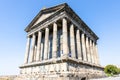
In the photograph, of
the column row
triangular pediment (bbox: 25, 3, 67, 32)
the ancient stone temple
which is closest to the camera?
the ancient stone temple

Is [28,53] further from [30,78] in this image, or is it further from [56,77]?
[56,77]

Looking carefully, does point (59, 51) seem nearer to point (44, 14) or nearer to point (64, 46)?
point (64, 46)

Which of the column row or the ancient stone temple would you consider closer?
the ancient stone temple

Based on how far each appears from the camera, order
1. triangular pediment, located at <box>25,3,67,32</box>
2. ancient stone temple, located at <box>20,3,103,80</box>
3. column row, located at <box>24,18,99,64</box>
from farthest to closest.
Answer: triangular pediment, located at <box>25,3,67,32</box>, column row, located at <box>24,18,99,64</box>, ancient stone temple, located at <box>20,3,103,80</box>

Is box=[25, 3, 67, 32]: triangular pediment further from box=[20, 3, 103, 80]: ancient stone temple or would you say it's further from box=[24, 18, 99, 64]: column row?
box=[24, 18, 99, 64]: column row

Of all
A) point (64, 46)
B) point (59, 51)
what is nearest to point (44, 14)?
point (59, 51)

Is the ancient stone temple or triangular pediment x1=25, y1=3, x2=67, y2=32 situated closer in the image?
the ancient stone temple

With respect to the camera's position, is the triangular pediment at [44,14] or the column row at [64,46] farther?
the triangular pediment at [44,14]

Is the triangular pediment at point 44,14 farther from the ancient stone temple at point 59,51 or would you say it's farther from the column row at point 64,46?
the column row at point 64,46

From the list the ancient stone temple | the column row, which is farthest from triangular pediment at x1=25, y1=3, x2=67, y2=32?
the column row

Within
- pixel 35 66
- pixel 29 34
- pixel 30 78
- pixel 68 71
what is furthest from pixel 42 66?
pixel 29 34

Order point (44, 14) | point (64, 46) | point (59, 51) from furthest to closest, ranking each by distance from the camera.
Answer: point (44, 14), point (59, 51), point (64, 46)

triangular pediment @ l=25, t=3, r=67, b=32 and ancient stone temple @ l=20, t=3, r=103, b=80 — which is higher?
triangular pediment @ l=25, t=3, r=67, b=32

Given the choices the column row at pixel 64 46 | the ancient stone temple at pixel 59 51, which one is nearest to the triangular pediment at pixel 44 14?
the ancient stone temple at pixel 59 51
